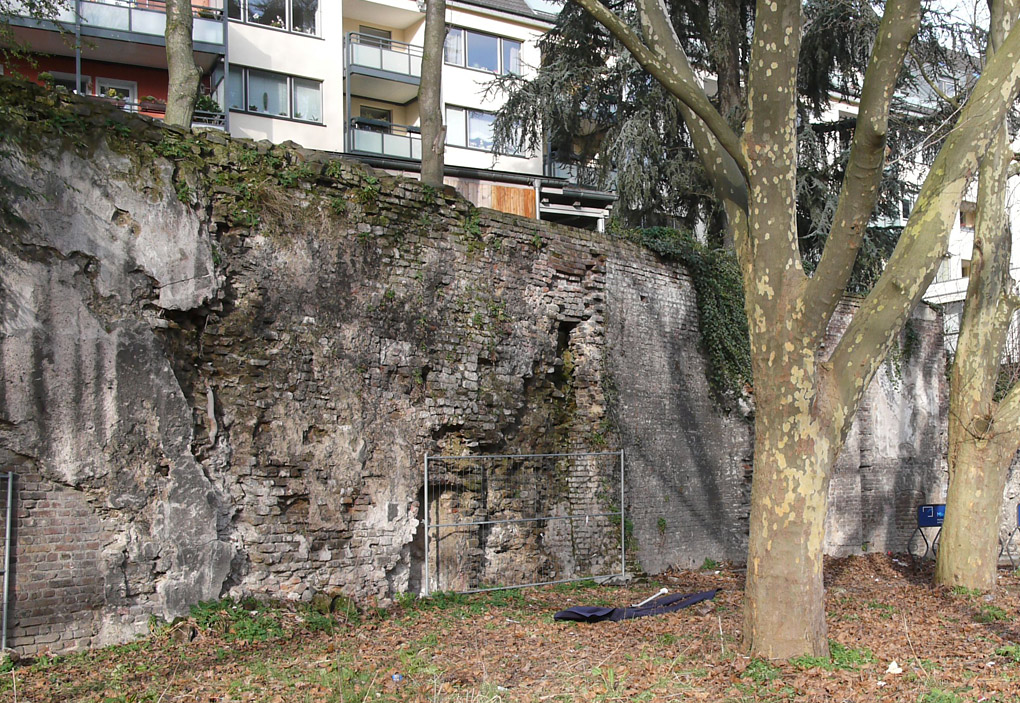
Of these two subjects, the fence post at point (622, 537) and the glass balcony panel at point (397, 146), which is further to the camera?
the glass balcony panel at point (397, 146)

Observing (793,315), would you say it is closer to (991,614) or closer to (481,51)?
(991,614)

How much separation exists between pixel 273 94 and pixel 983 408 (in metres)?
18.7

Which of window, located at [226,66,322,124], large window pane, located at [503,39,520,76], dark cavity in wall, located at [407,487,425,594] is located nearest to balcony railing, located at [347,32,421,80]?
window, located at [226,66,322,124]

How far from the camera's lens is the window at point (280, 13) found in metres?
22.5

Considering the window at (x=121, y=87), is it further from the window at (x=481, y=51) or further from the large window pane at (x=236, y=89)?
the window at (x=481, y=51)

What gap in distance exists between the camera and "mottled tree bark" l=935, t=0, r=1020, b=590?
10445 mm

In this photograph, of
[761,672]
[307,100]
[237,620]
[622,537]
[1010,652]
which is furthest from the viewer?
[307,100]

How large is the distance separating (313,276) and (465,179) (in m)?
11.7

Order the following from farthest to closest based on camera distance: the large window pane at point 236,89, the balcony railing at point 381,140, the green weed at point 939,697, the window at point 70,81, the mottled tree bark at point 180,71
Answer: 1. the balcony railing at point 381,140
2. the large window pane at point 236,89
3. the window at point 70,81
4. the mottled tree bark at point 180,71
5. the green weed at point 939,697

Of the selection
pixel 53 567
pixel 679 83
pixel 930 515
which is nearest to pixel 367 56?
pixel 930 515

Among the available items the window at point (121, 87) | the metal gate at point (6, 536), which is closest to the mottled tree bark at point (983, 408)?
the metal gate at point (6, 536)

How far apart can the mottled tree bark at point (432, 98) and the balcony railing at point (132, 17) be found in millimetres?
9754

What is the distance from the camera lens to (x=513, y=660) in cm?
708

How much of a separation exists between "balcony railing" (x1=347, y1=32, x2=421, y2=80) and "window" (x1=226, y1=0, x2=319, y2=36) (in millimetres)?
1106
